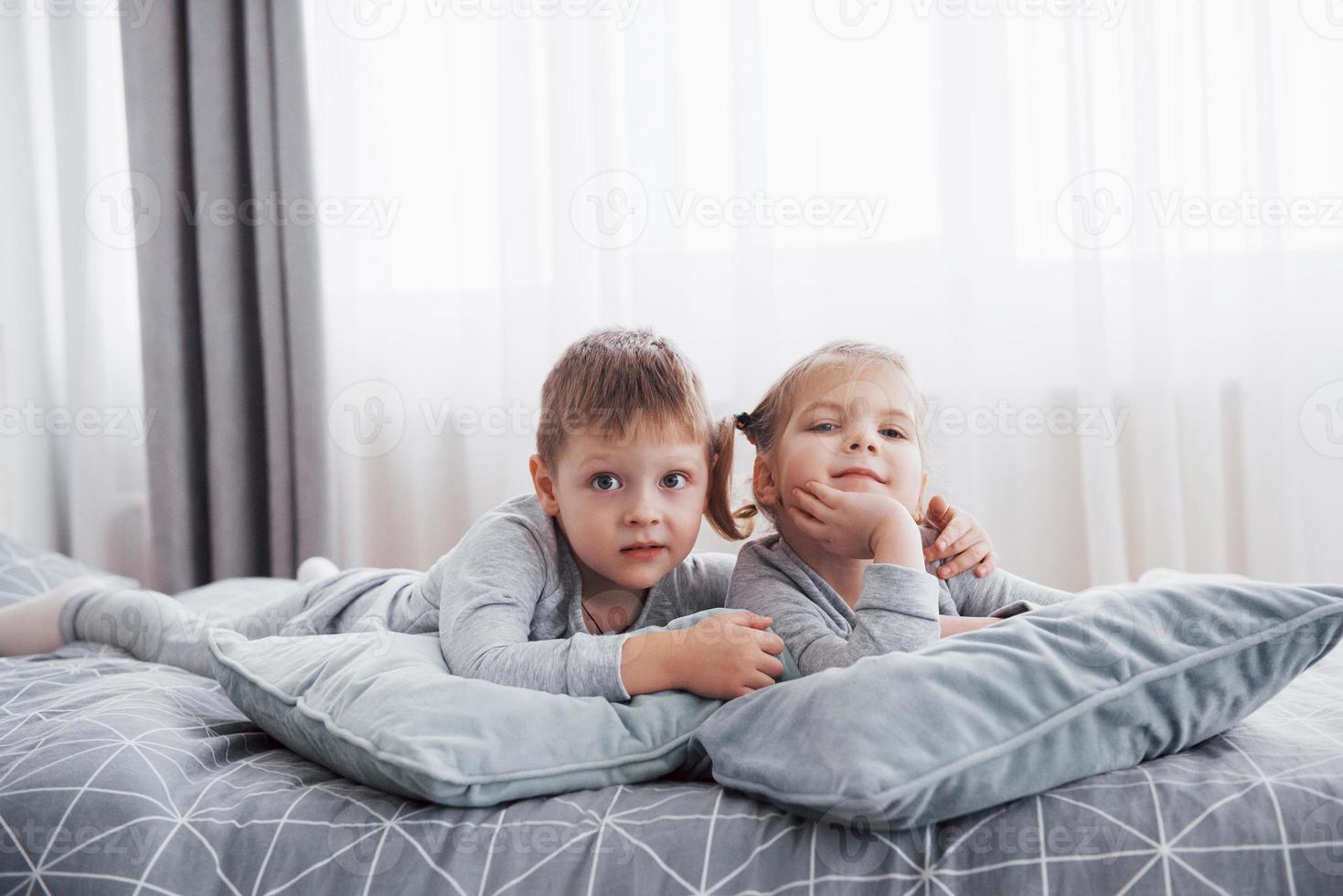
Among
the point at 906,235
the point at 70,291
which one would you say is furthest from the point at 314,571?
the point at 906,235

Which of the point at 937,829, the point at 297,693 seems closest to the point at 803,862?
the point at 937,829

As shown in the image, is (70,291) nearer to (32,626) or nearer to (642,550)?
(32,626)

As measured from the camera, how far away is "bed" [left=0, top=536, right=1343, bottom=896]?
0.69 metres

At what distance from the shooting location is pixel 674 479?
3.57 feet

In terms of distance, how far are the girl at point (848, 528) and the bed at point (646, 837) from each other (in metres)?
0.22

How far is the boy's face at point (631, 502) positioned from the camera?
105cm

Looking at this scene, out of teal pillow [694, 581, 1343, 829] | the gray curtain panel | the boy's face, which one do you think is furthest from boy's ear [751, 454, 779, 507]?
the gray curtain panel

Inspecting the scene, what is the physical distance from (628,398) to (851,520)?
0.28 metres

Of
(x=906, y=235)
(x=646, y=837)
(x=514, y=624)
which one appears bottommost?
(x=646, y=837)

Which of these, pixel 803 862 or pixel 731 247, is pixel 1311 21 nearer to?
pixel 731 247

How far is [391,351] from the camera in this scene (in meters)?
2.62

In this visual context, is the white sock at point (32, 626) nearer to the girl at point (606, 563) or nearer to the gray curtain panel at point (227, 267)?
the girl at point (606, 563)

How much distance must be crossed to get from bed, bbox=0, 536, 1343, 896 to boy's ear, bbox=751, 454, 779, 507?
421 millimetres

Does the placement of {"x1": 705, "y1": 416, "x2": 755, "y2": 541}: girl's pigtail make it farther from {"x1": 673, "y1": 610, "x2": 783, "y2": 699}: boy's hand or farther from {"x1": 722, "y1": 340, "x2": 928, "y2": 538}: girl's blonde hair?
{"x1": 673, "y1": 610, "x2": 783, "y2": 699}: boy's hand
